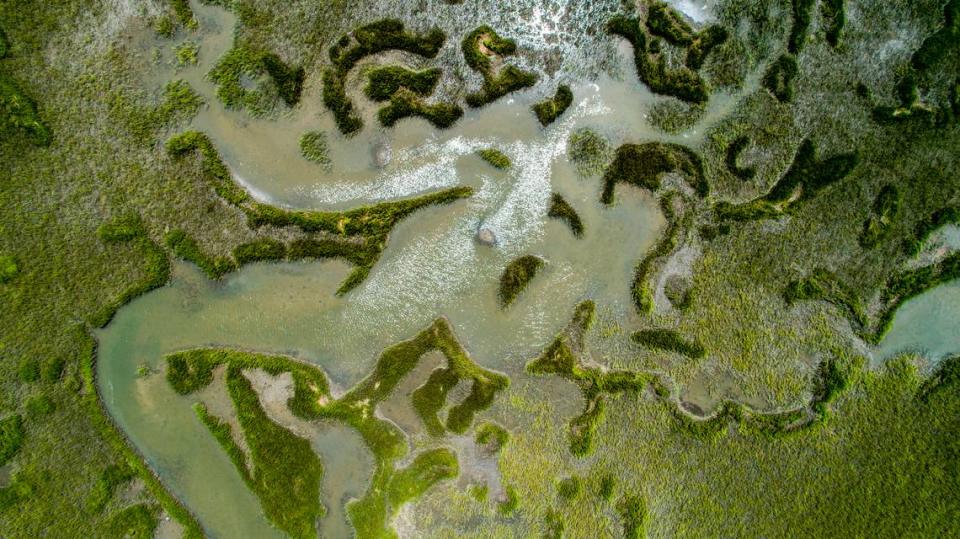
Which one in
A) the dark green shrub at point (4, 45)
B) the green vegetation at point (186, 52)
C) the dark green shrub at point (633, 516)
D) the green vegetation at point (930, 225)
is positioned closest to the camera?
the dark green shrub at point (4, 45)

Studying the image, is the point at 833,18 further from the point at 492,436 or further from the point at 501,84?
the point at 492,436

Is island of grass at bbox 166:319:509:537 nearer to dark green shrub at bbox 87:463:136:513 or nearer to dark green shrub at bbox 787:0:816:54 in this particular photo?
dark green shrub at bbox 87:463:136:513

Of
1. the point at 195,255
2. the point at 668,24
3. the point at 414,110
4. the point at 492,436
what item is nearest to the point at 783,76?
the point at 668,24

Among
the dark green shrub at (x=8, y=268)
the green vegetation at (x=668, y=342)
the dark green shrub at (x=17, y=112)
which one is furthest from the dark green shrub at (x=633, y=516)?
the dark green shrub at (x=17, y=112)

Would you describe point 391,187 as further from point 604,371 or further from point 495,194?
point 604,371

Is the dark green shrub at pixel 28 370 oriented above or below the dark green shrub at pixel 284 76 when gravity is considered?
below

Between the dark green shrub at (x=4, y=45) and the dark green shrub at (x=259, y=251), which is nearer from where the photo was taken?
the dark green shrub at (x=4, y=45)

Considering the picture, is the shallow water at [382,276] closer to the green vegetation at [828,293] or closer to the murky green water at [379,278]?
the murky green water at [379,278]
